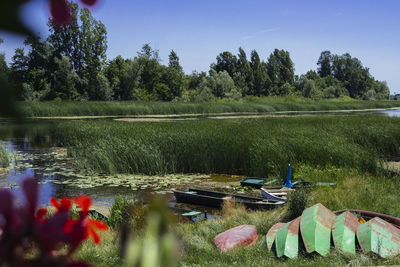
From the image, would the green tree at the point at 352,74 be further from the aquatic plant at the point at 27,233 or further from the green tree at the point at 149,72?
the aquatic plant at the point at 27,233

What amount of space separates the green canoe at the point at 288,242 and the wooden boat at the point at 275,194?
8.79 feet

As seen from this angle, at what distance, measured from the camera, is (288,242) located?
4895 mm

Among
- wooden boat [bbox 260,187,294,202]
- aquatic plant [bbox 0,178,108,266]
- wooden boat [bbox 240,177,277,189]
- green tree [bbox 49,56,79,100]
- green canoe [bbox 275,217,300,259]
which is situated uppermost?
green tree [bbox 49,56,79,100]

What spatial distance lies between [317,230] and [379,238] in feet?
2.36

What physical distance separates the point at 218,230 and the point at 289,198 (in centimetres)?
154

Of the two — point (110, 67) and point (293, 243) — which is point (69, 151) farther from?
point (110, 67)

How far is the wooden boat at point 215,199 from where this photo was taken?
25.2 ft

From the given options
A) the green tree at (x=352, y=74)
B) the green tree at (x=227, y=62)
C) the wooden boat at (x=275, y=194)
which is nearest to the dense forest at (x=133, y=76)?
the green tree at (x=227, y=62)

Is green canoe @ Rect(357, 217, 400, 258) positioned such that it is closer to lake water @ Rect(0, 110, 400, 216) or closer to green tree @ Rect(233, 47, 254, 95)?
lake water @ Rect(0, 110, 400, 216)

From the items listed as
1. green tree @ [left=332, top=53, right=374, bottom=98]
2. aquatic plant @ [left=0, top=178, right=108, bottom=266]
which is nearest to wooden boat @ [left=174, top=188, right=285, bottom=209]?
aquatic plant @ [left=0, top=178, right=108, bottom=266]

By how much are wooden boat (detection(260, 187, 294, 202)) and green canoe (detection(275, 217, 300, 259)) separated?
2.68 m

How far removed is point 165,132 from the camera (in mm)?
14016

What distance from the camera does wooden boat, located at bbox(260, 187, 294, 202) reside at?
802cm

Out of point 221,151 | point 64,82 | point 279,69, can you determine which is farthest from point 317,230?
point 279,69
